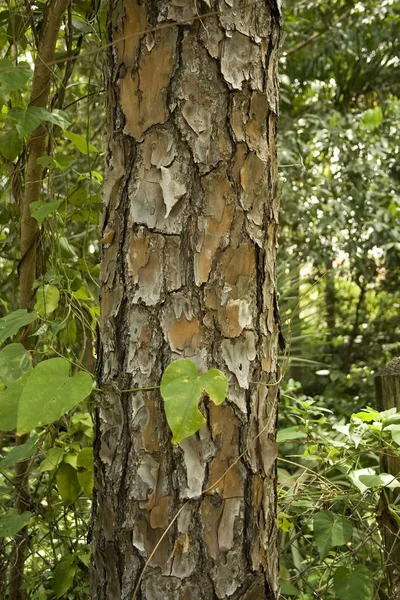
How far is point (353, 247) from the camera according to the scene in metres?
4.01

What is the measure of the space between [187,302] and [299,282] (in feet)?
5.63

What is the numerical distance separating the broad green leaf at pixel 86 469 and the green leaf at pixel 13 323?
298 mm

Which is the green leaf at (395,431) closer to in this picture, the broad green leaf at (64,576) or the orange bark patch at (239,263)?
the orange bark patch at (239,263)

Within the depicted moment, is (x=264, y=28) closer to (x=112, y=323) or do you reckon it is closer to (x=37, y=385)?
(x=112, y=323)

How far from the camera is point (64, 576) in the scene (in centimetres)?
136

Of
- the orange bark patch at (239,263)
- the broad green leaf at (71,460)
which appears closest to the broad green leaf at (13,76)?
the orange bark patch at (239,263)

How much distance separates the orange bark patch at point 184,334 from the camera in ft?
3.28

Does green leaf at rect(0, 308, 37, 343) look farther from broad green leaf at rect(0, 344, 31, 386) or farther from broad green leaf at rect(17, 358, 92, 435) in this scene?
broad green leaf at rect(17, 358, 92, 435)

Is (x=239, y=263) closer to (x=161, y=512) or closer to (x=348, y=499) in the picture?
(x=161, y=512)

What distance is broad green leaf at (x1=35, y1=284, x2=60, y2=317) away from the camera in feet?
4.42

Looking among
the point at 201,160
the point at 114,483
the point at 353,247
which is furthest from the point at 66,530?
the point at 353,247

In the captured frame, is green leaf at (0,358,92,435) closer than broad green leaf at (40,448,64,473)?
Yes

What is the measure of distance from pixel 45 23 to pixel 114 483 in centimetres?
88

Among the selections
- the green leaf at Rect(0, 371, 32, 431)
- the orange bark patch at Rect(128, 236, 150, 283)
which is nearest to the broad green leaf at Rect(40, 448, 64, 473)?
the green leaf at Rect(0, 371, 32, 431)
